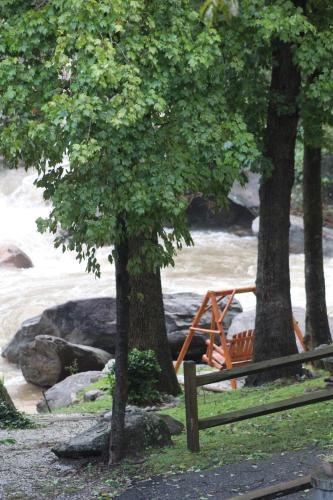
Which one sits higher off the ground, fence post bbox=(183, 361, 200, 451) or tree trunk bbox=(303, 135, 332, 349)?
tree trunk bbox=(303, 135, 332, 349)

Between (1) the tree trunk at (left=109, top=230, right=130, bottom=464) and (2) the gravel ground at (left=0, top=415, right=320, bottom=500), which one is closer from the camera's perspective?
(2) the gravel ground at (left=0, top=415, right=320, bottom=500)

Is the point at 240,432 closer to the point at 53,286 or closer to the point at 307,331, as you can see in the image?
the point at 307,331

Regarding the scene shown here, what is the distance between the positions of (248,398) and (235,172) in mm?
5687

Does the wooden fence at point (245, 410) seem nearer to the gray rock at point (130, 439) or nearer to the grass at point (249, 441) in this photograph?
the grass at point (249, 441)

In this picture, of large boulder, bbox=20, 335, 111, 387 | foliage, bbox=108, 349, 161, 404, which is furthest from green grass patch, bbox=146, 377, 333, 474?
large boulder, bbox=20, 335, 111, 387

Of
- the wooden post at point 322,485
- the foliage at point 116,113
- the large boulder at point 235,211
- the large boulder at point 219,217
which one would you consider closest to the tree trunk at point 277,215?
the foliage at point 116,113

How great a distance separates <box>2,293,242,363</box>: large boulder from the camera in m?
20.9

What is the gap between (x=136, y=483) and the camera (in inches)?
341

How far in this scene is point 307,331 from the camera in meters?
16.1

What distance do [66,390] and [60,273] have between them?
498 inches

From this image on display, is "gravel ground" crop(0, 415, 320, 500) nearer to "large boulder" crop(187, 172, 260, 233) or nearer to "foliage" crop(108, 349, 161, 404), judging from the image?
"foliage" crop(108, 349, 161, 404)

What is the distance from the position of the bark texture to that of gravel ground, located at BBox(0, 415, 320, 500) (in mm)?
4824

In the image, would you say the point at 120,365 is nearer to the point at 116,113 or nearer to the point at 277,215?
the point at 116,113

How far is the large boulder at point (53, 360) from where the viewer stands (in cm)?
1908
